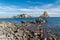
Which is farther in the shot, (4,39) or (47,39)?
(47,39)

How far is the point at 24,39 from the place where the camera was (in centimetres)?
2194

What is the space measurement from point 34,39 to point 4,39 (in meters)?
5.57

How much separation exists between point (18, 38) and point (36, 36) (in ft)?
13.4

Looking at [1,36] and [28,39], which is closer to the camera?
[1,36]

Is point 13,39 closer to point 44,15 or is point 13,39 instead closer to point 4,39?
point 4,39

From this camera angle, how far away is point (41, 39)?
23.2 metres

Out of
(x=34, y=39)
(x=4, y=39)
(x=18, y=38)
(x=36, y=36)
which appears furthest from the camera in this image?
(x=36, y=36)

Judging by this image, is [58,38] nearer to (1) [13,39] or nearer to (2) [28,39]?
(2) [28,39]

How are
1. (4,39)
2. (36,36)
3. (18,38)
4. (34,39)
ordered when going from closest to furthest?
1. (4,39)
2. (18,38)
3. (34,39)
4. (36,36)

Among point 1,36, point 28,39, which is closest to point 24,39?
point 28,39

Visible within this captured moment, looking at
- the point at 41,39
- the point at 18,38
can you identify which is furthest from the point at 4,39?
the point at 41,39

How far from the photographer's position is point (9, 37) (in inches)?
771

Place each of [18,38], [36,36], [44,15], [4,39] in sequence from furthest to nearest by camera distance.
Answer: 1. [44,15]
2. [36,36]
3. [18,38]
4. [4,39]

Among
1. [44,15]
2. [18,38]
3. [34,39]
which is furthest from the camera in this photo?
[44,15]
